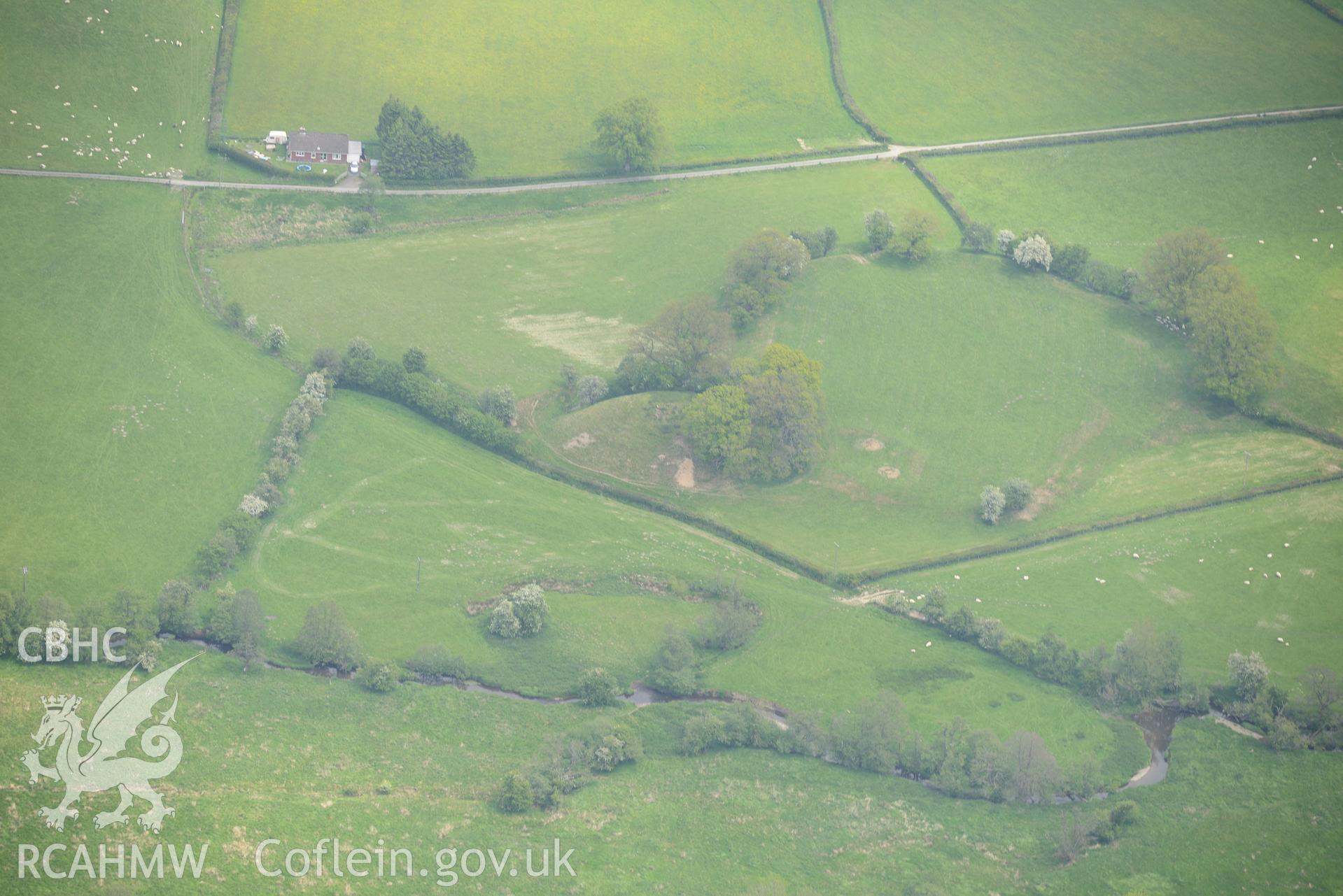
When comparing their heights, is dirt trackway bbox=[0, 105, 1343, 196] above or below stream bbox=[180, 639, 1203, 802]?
above

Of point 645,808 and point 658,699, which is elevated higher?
point 658,699

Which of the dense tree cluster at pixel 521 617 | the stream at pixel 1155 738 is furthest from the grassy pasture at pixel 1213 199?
the dense tree cluster at pixel 521 617

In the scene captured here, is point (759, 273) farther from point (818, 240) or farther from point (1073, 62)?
point (1073, 62)

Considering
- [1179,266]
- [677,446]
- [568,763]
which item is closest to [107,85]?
[677,446]

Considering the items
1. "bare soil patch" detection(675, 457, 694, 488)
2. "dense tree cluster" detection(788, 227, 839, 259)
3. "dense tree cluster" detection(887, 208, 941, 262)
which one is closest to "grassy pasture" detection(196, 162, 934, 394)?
"dense tree cluster" detection(788, 227, 839, 259)

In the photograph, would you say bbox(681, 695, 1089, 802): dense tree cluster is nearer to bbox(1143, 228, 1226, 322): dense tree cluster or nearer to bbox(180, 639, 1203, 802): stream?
bbox(180, 639, 1203, 802): stream

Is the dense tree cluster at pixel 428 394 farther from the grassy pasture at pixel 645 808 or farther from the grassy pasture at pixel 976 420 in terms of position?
the grassy pasture at pixel 645 808
